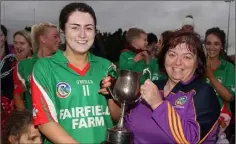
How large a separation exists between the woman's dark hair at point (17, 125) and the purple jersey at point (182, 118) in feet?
2.83

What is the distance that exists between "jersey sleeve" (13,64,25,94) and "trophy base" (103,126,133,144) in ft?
Answer: 6.82

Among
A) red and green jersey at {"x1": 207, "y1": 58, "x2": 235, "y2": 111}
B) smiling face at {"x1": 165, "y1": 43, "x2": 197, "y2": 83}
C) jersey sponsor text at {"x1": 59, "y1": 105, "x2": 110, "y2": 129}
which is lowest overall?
jersey sponsor text at {"x1": 59, "y1": 105, "x2": 110, "y2": 129}

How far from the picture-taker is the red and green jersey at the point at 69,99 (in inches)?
84.6

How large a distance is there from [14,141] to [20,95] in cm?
140

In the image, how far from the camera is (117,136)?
2139mm

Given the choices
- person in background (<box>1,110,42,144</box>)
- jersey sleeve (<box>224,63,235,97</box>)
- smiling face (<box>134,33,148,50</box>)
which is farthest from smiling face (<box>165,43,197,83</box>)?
smiling face (<box>134,33,148,50</box>)

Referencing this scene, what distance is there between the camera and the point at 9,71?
4133mm

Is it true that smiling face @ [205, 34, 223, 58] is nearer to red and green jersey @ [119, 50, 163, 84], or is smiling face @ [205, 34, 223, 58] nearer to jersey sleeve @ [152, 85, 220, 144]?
red and green jersey @ [119, 50, 163, 84]

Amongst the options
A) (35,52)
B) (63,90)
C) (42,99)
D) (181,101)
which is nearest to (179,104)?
(181,101)

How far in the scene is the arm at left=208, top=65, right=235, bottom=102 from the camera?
12.6ft

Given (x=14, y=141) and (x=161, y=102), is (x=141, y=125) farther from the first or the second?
(x=14, y=141)

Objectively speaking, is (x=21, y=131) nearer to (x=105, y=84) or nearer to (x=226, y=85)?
(x=105, y=84)

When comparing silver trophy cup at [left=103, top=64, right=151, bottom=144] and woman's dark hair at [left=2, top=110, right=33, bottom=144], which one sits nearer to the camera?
silver trophy cup at [left=103, top=64, right=151, bottom=144]

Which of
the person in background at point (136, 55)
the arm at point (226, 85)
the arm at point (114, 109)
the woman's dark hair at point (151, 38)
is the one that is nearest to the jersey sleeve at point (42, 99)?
the arm at point (114, 109)
